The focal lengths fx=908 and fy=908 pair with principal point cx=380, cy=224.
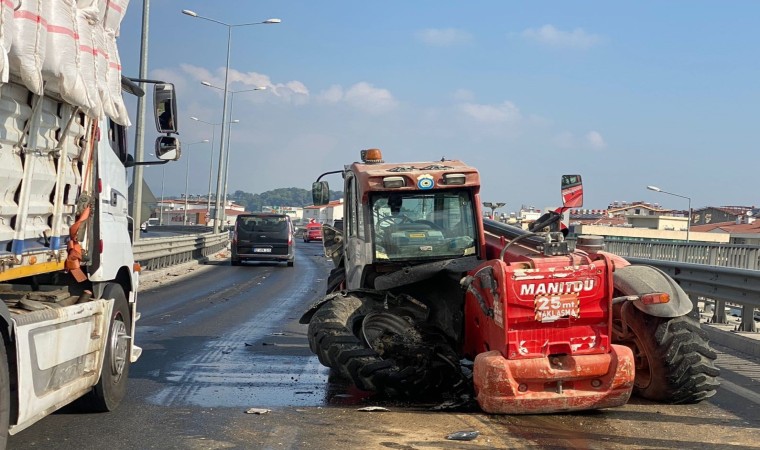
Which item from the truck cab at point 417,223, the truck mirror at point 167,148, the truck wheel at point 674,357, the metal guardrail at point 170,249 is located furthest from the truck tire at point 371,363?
the metal guardrail at point 170,249

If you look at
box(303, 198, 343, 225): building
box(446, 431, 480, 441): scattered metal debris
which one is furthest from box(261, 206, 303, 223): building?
box(446, 431, 480, 441): scattered metal debris

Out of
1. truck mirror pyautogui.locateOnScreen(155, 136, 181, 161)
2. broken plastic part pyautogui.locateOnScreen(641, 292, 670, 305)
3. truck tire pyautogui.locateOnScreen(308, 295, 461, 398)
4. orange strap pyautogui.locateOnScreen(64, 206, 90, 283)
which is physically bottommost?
truck tire pyautogui.locateOnScreen(308, 295, 461, 398)

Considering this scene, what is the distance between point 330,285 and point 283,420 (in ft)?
14.3

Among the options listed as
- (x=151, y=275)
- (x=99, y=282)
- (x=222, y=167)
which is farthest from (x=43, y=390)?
(x=222, y=167)

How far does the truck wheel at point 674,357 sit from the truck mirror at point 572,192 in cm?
100

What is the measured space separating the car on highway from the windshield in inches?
962

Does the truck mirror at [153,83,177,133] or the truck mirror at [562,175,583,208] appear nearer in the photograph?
the truck mirror at [562,175,583,208]

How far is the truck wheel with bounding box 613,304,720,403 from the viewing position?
23.6 ft

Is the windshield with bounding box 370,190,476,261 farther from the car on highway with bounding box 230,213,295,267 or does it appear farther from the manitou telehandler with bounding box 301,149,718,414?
the car on highway with bounding box 230,213,295,267

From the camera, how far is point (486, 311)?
277 inches

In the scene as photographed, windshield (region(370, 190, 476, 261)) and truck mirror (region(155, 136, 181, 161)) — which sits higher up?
truck mirror (region(155, 136, 181, 161))

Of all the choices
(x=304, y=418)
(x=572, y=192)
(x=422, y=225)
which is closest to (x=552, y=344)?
(x=572, y=192)

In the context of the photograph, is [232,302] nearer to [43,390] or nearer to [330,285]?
[330,285]

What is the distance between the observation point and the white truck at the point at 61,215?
15.9 feet
